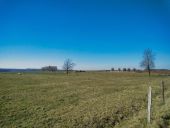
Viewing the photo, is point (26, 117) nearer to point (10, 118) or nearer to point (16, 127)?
point (10, 118)

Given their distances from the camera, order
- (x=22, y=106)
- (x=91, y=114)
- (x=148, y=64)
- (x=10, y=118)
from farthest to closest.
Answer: (x=148, y=64)
(x=22, y=106)
(x=91, y=114)
(x=10, y=118)

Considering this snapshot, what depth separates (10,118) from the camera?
12.8 metres

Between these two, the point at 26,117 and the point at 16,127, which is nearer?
the point at 16,127

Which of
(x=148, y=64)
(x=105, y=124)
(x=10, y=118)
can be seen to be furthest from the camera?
(x=148, y=64)

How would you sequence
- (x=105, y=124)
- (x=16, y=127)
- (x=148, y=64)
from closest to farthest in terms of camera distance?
(x=16, y=127) → (x=105, y=124) → (x=148, y=64)

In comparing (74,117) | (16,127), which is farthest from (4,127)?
(74,117)

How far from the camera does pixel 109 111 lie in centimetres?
1458

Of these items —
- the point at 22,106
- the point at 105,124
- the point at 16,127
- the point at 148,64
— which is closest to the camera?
the point at 16,127

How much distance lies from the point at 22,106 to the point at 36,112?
243cm

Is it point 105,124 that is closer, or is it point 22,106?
point 105,124

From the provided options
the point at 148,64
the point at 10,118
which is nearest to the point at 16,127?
the point at 10,118

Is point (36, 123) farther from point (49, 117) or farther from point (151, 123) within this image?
point (151, 123)

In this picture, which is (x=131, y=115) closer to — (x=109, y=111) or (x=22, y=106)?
(x=109, y=111)

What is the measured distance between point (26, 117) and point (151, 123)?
6.36m
